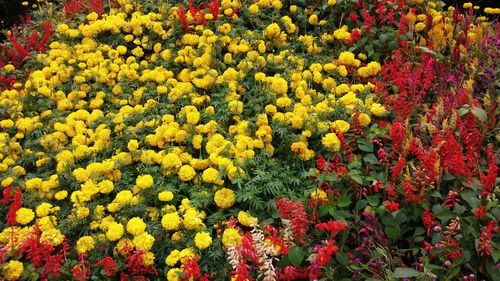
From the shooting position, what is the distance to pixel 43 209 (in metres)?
2.88

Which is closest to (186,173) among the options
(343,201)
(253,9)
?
(343,201)

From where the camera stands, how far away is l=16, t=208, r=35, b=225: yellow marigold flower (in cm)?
283

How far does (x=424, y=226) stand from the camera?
8.59 feet

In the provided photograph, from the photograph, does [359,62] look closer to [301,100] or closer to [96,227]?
[301,100]

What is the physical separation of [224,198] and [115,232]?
586 millimetres

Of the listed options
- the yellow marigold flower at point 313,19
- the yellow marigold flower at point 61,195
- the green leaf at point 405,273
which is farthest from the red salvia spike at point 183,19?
the green leaf at point 405,273

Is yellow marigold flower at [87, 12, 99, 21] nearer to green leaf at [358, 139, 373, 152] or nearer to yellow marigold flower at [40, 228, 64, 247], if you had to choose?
yellow marigold flower at [40, 228, 64, 247]

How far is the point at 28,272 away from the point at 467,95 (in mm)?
2645

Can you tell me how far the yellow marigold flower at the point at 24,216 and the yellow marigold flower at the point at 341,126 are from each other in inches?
70.0

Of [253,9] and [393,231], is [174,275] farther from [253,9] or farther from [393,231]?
[253,9]

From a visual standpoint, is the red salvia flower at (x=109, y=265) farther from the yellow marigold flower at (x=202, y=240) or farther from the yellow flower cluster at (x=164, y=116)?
the yellow marigold flower at (x=202, y=240)

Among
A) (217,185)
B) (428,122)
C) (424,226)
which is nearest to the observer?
(424,226)

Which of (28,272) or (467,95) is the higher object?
(467,95)

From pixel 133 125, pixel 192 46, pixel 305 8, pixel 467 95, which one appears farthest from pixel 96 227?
pixel 305 8
